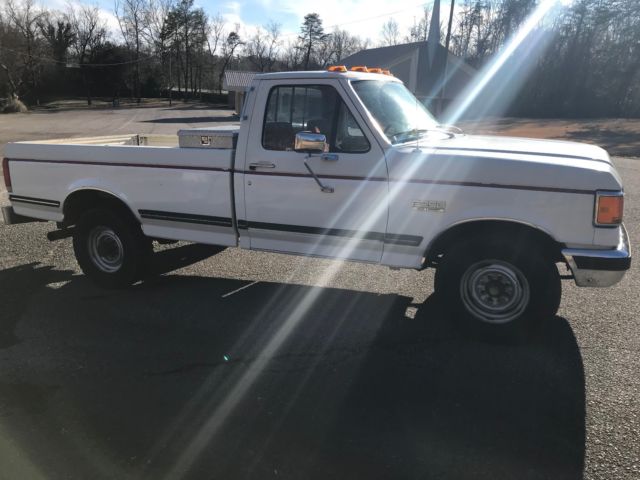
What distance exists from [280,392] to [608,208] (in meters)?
2.68

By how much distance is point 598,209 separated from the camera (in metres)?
3.61

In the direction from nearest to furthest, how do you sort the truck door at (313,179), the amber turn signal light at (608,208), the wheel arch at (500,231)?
1. the amber turn signal light at (608,208)
2. the wheel arch at (500,231)
3. the truck door at (313,179)

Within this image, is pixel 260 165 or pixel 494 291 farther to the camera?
pixel 260 165

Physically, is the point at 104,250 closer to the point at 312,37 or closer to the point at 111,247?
the point at 111,247

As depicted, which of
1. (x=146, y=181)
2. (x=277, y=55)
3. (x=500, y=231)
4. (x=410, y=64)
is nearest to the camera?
(x=500, y=231)

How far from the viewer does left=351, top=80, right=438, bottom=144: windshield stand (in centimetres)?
437

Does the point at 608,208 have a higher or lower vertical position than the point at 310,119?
lower

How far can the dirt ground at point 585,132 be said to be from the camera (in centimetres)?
2567

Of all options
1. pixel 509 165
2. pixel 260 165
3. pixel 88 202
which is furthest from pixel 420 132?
pixel 88 202

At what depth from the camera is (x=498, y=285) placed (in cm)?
406

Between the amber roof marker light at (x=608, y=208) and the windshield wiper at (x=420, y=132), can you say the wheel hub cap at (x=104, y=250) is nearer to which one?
the windshield wiper at (x=420, y=132)

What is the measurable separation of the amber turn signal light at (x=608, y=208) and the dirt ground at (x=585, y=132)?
70.1ft

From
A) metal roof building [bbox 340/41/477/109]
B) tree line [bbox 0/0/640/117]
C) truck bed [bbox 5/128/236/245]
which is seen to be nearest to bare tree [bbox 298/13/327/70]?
tree line [bbox 0/0/640/117]

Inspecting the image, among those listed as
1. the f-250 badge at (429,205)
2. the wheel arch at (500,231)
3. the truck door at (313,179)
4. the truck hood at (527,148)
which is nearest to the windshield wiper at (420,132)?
the truck hood at (527,148)
